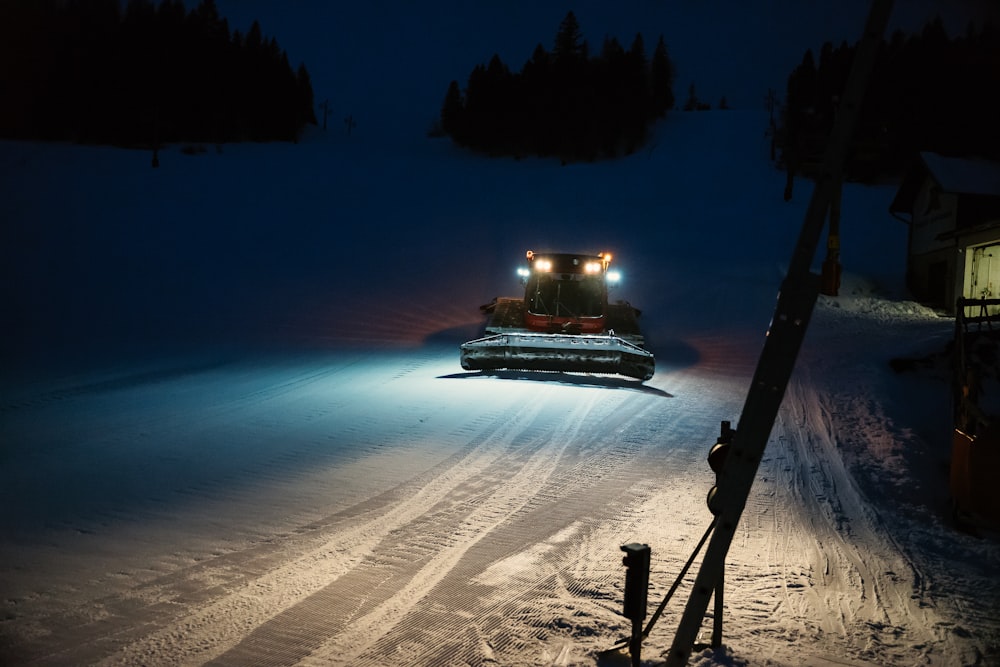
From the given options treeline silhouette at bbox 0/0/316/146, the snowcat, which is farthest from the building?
treeline silhouette at bbox 0/0/316/146

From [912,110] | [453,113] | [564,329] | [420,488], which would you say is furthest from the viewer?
[453,113]

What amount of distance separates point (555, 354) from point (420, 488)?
7180mm

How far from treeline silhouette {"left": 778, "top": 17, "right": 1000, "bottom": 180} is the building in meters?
22.6

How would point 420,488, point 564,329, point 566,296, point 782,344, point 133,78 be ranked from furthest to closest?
point 133,78 < point 566,296 < point 564,329 < point 420,488 < point 782,344

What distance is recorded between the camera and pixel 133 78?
5425 centimetres

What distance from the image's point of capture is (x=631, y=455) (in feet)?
26.5

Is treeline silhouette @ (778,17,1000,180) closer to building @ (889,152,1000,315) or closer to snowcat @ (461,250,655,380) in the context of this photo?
building @ (889,152,1000,315)

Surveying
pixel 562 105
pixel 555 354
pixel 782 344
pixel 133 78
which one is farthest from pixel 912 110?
pixel 782 344

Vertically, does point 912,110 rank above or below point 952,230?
above

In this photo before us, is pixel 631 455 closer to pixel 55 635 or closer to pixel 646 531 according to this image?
pixel 646 531

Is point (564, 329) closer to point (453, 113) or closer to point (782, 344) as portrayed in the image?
point (782, 344)

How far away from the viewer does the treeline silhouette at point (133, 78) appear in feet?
184

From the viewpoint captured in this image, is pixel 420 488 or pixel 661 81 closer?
pixel 420 488

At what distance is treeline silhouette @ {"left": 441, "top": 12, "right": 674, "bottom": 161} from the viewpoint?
61.9 m
